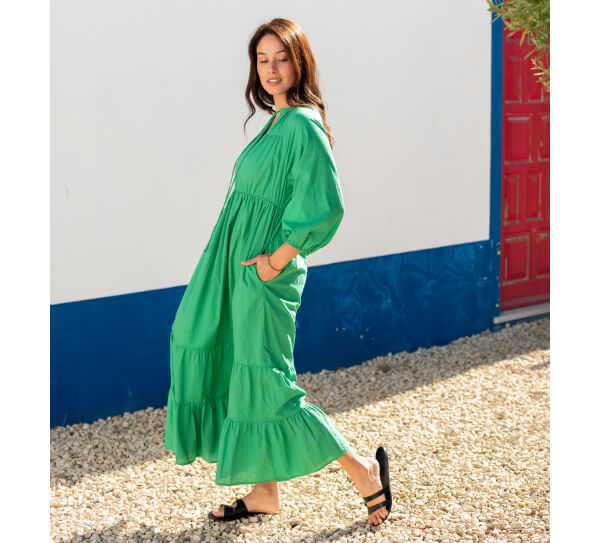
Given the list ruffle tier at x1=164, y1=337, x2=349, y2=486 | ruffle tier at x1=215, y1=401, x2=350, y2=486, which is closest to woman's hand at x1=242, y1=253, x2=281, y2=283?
ruffle tier at x1=164, y1=337, x2=349, y2=486

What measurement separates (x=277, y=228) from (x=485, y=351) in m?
3.16

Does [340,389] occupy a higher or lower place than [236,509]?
higher

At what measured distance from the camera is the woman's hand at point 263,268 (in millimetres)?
2678

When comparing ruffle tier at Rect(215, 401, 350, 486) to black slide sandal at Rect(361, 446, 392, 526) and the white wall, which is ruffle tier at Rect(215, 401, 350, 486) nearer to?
black slide sandal at Rect(361, 446, 392, 526)

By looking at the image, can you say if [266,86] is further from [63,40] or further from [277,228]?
[63,40]

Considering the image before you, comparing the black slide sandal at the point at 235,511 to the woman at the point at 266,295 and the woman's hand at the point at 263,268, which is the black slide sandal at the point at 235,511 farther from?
the woman's hand at the point at 263,268

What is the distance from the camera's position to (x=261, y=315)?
2701 mm

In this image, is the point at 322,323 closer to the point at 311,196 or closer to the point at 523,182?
the point at 523,182

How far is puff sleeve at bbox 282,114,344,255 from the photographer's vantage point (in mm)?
2584

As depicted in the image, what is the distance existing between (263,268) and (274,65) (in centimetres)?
71

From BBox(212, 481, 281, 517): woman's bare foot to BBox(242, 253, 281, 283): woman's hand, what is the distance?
898 mm

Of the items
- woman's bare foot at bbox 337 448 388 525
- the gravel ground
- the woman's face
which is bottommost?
the gravel ground

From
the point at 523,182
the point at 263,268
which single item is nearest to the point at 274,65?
the point at 263,268

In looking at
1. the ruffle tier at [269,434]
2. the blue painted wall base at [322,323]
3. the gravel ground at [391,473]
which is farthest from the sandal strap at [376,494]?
the blue painted wall base at [322,323]
